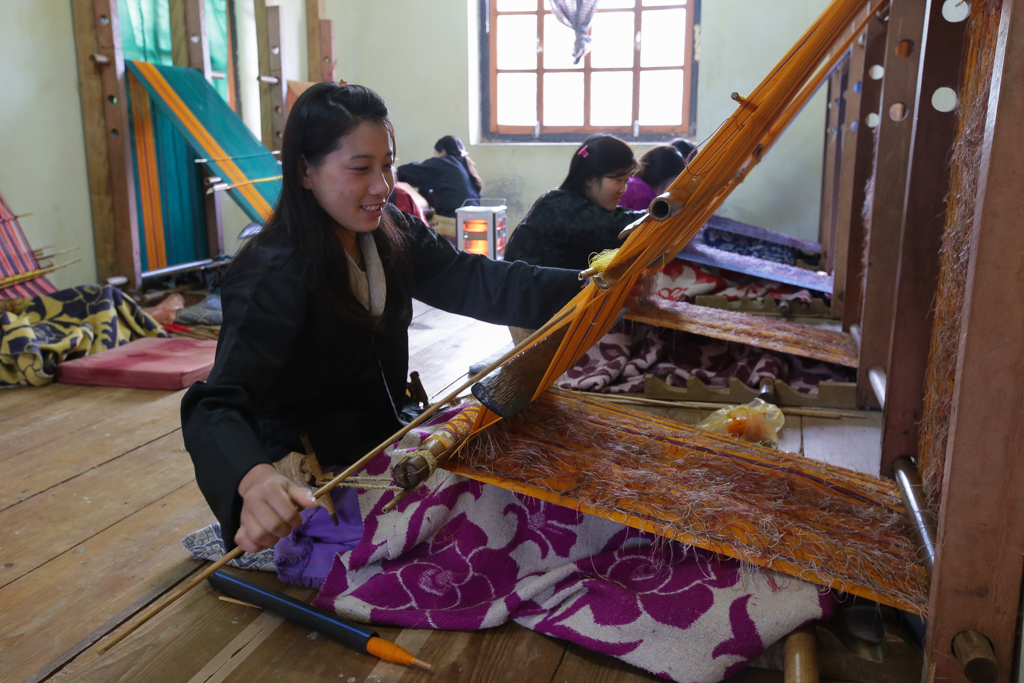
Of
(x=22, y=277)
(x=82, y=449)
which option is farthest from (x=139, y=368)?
(x=22, y=277)

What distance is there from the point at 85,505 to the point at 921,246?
1.85 metres

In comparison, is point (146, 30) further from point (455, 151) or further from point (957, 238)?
point (957, 238)

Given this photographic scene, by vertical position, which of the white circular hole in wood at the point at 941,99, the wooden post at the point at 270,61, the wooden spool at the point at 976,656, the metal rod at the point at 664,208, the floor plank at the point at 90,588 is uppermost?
the wooden post at the point at 270,61

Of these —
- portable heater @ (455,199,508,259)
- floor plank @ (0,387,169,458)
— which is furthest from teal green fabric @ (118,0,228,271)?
floor plank @ (0,387,169,458)

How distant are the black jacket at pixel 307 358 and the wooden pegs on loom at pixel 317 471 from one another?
35 millimetres

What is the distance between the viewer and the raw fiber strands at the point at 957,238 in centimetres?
122

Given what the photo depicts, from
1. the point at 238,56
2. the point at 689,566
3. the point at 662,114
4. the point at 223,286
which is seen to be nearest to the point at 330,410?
the point at 223,286

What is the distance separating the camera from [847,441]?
82.7 inches

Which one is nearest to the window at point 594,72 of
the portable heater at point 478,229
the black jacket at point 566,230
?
the portable heater at point 478,229

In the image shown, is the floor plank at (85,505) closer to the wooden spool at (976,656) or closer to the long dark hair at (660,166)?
the wooden spool at (976,656)

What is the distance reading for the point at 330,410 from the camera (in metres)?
1.45

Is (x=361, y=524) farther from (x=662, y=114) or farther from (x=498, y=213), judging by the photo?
(x=662, y=114)

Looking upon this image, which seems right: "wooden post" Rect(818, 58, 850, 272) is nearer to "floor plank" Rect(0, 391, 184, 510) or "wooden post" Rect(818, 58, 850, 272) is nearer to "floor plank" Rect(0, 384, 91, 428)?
"floor plank" Rect(0, 391, 184, 510)

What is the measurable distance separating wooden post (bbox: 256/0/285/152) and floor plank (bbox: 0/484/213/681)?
370 cm
